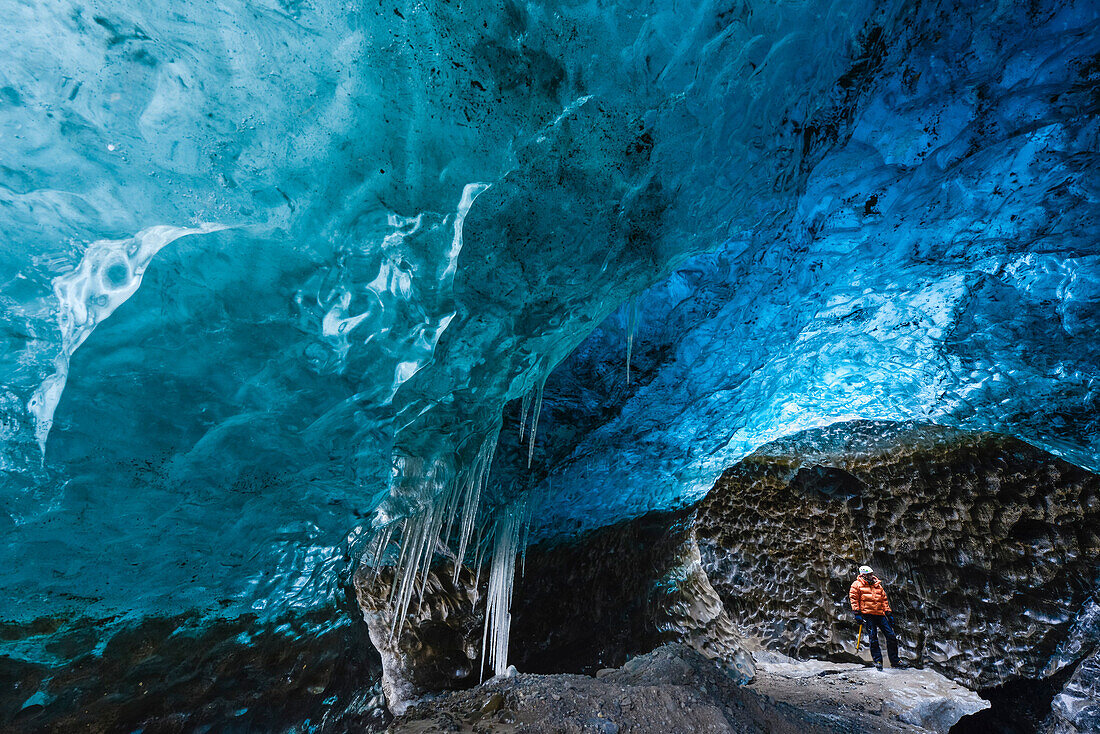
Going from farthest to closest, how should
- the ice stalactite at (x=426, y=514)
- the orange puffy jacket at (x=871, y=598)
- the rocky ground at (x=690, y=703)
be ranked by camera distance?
the orange puffy jacket at (x=871, y=598)
the ice stalactite at (x=426, y=514)
the rocky ground at (x=690, y=703)

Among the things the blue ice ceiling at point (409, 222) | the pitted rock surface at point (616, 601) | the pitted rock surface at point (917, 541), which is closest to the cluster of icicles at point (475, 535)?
the blue ice ceiling at point (409, 222)

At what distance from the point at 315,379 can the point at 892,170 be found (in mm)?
4336

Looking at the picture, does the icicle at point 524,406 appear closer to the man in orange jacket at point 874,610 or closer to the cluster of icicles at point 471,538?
the cluster of icicles at point 471,538

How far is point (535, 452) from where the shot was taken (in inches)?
236

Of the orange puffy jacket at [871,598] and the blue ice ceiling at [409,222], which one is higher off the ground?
the blue ice ceiling at [409,222]

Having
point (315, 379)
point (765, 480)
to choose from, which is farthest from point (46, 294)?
point (765, 480)

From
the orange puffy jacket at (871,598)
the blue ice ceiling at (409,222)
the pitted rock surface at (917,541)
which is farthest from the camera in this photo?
the orange puffy jacket at (871,598)

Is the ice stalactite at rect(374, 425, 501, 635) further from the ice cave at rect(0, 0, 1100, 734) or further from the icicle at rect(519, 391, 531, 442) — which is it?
the icicle at rect(519, 391, 531, 442)

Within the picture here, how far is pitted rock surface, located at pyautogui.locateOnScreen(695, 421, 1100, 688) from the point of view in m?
5.70

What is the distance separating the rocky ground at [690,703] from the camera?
11.2 feet

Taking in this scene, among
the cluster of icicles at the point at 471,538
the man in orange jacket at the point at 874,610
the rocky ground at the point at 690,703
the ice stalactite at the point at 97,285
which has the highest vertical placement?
the ice stalactite at the point at 97,285

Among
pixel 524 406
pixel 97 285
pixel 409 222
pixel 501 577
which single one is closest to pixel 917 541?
pixel 501 577

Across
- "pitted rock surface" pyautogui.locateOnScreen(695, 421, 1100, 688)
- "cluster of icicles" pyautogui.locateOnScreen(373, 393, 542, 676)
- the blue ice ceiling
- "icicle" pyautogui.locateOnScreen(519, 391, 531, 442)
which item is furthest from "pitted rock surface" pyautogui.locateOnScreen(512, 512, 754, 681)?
the blue ice ceiling

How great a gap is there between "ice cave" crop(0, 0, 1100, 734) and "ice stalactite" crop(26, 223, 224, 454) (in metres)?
0.01
